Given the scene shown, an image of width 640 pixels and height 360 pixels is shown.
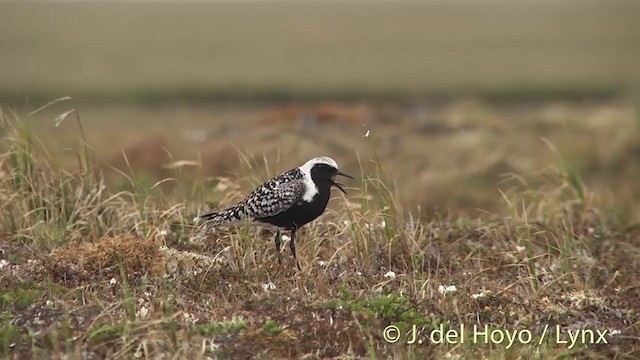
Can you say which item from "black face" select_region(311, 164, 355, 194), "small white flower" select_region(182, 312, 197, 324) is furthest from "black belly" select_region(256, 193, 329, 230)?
"small white flower" select_region(182, 312, 197, 324)

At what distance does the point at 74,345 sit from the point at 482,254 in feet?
15.0

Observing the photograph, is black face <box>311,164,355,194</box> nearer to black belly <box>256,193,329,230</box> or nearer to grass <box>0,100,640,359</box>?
black belly <box>256,193,329,230</box>

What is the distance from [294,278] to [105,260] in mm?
1673

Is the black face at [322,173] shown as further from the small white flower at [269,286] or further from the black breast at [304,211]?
the small white flower at [269,286]

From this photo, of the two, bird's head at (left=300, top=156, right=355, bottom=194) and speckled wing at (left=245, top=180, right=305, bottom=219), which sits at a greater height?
bird's head at (left=300, top=156, right=355, bottom=194)

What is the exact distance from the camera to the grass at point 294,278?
8617 millimetres

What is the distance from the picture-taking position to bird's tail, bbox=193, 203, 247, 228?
10648 millimetres

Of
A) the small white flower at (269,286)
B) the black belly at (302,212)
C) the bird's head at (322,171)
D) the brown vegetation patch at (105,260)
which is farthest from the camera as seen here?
the bird's head at (322,171)

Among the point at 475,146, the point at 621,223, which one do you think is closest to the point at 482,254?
the point at 621,223

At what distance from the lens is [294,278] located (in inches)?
390

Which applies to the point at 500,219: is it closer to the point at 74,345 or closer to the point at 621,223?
the point at 621,223
